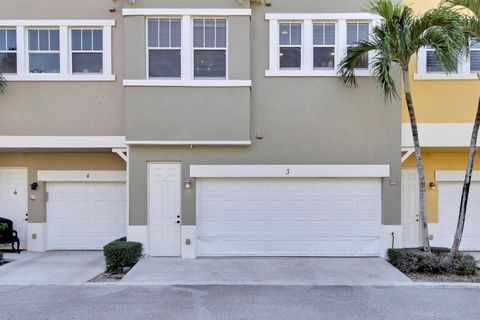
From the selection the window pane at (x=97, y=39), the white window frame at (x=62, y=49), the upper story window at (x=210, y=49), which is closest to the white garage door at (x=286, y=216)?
the upper story window at (x=210, y=49)

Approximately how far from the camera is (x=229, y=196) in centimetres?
915

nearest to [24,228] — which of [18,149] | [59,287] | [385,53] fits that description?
[18,149]

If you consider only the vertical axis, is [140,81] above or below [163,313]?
above

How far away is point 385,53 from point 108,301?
25.8ft

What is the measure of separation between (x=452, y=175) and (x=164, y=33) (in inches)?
374

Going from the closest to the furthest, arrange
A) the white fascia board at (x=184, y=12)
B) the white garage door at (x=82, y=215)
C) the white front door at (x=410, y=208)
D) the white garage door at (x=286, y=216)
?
the white fascia board at (x=184, y=12) → the white garage door at (x=286, y=216) → the white front door at (x=410, y=208) → the white garage door at (x=82, y=215)

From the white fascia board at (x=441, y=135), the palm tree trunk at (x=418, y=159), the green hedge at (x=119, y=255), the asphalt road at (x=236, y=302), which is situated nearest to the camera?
the asphalt road at (x=236, y=302)

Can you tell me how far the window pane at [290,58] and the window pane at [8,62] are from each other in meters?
7.52

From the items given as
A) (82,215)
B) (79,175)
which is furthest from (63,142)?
(82,215)

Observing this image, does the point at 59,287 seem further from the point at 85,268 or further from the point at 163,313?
the point at 163,313

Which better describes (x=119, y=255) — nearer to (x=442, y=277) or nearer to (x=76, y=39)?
(x=76, y=39)

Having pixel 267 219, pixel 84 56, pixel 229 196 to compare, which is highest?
pixel 84 56

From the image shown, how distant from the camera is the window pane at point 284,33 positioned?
9180 mm

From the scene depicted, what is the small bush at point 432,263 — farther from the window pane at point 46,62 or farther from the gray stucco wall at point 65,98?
the window pane at point 46,62
